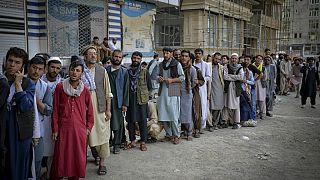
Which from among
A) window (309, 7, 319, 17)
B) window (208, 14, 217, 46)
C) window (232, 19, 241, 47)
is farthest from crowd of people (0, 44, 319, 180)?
window (309, 7, 319, 17)

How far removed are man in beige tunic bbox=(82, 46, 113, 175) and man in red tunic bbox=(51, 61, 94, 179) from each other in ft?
1.77

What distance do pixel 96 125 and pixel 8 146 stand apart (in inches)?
59.4

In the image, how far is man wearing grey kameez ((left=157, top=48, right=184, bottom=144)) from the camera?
239 inches

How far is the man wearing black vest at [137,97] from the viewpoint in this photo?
5586 mm

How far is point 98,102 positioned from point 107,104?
17cm

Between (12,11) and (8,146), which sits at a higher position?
(12,11)

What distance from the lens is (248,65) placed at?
26.5 feet

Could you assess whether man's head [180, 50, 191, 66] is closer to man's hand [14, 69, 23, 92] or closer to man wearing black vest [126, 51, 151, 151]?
man wearing black vest [126, 51, 151, 151]

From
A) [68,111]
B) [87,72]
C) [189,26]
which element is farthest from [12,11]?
[189,26]

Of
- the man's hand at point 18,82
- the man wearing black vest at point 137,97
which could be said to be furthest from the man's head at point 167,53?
the man's hand at point 18,82

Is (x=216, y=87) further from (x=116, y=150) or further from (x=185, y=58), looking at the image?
(x=116, y=150)

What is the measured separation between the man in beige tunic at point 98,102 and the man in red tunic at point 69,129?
540 mm

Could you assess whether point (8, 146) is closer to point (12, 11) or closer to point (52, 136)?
point (52, 136)

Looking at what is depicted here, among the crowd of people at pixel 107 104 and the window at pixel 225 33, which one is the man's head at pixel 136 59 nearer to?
the crowd of people at pixel 107 104
